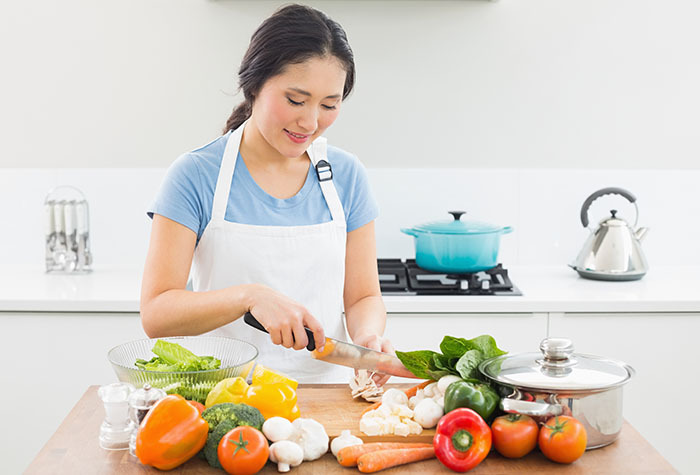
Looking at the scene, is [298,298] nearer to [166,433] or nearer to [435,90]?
[166,433]

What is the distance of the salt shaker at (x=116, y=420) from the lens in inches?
50.4

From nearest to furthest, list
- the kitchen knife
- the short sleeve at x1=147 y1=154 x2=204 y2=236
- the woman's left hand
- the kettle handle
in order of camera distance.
A: the kitchen knife → the woman's left hand → the short sleeve at x1=147 y1=154 x2=204 y2=236 → the kettle handle

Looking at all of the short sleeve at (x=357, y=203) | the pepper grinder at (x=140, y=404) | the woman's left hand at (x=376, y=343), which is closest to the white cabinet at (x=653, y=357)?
the short sleeve at (x=357, y=203)

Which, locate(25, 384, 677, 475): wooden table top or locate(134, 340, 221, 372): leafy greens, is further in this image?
locate(134, 340, 221, 372): leafy greens

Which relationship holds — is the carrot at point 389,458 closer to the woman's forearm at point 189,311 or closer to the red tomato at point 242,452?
the red tomato at point 242,452

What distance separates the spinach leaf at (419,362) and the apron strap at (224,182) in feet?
2.05

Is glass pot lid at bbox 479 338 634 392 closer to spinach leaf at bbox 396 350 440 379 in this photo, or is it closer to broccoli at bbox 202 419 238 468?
spinach leaf at bbox 396 350 440 379

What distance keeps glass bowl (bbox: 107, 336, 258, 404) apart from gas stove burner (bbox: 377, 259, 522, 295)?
120 cm

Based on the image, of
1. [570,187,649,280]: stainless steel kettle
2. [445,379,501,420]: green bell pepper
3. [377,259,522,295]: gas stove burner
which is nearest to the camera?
[445,379,501,420]: green bell pepper

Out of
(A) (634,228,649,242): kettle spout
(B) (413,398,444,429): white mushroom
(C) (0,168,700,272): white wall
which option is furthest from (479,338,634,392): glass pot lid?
(C) (0,168,700,272): white wall

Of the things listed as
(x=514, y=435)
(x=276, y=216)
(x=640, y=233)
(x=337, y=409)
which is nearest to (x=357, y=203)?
(x=276, y=216)

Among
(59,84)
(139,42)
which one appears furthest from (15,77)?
(139,42)

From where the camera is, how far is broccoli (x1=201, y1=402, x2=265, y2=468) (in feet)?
4.00

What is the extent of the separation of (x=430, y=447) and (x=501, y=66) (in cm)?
216
